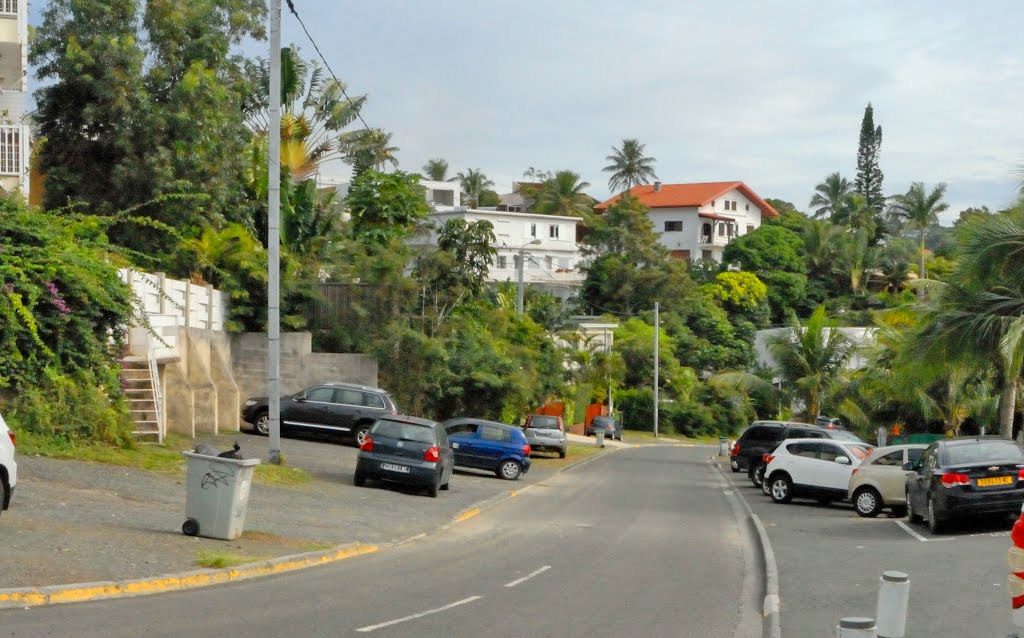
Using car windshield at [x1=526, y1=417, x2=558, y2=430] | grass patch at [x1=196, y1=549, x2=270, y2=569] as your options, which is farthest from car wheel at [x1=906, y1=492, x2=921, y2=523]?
car windshield at [x1=526, y1=417, x2=558, y2=430]

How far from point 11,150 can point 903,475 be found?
75.8 feet

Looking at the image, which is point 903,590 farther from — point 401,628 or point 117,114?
point 117,114

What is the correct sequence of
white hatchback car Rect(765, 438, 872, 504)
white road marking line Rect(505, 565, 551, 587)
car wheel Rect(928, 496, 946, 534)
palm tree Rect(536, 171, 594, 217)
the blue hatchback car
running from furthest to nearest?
palm tree Rect(536, 171, 594, 217) < the blue hatchback car < white hatchback car Rect(765, 438, 872, 504) < car wheel Rect(928, 496, 946, 534) < white road marking line Rect(505, 565, 551, 587)

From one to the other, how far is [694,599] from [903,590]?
5.09 metres

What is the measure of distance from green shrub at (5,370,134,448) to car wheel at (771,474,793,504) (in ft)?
48.6

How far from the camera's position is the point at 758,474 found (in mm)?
33031

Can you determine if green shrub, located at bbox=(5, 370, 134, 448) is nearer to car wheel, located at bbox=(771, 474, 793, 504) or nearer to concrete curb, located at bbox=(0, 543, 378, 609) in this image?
concrete curb, located at bbox=(0, 543, 378, 609)

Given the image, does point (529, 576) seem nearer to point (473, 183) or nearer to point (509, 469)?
point (509, 469)

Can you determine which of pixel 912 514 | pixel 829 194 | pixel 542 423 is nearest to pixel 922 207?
A: pixel 829 194

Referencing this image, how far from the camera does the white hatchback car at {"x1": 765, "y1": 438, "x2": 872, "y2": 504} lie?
26.4 meters

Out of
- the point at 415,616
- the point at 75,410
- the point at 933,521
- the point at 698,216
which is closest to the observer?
the point at 415,616

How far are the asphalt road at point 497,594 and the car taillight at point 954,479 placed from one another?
Result: 3.35 metres

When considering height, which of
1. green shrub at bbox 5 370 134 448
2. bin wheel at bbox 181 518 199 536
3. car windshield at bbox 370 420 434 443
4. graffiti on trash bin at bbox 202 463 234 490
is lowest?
bin wheel at bbox 181 518 199 536

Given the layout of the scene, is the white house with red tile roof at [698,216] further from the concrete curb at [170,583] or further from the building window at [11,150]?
the concrete curb at [170,583]
